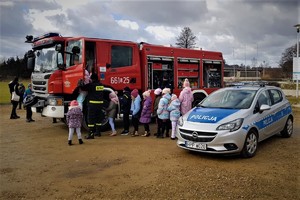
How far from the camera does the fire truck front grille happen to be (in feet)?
20.6

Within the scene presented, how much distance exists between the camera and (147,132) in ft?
30.5

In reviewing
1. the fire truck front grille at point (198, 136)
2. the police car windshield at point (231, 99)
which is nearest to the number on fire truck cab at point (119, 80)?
the police car windshield at point (231, 99)

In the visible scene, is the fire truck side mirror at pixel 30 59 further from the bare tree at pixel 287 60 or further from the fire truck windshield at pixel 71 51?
the bare tree at pixel 287 60

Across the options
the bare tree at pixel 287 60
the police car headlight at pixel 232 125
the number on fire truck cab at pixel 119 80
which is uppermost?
the bare tree at pixel 287 60

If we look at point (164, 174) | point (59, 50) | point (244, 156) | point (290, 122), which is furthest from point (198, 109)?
point (59, 50)

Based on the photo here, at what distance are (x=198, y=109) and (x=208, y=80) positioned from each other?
20.6 feet

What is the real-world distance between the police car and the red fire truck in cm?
345

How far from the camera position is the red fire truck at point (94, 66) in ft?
31.1

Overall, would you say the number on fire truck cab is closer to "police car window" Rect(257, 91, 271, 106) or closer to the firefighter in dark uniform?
the firefighter in dark uniform

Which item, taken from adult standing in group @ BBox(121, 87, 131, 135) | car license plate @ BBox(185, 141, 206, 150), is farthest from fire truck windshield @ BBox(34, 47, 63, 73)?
car license plate @ BBox(185, 141, 206, 150)

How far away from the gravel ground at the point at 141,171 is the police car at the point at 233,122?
327mm

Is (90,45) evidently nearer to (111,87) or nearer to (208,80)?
(111,87)

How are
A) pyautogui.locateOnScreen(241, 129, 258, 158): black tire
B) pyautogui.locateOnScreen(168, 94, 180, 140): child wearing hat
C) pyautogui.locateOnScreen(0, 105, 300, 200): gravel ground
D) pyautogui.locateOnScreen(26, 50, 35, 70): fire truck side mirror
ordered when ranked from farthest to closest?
pyautogui.locateOnScreen(26, 50, 35, 70): fire truck side mirror, pyautogui.locateOnScreen(168, 94, 180, 140): child wearing hat, pyautogui.locateOnScreen(241, 129, 258, 158): black tire, pyautogui.locateOnScreen(0, 105, 300, 200): gravel ground

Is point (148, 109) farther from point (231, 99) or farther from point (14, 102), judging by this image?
point (14, 102)
